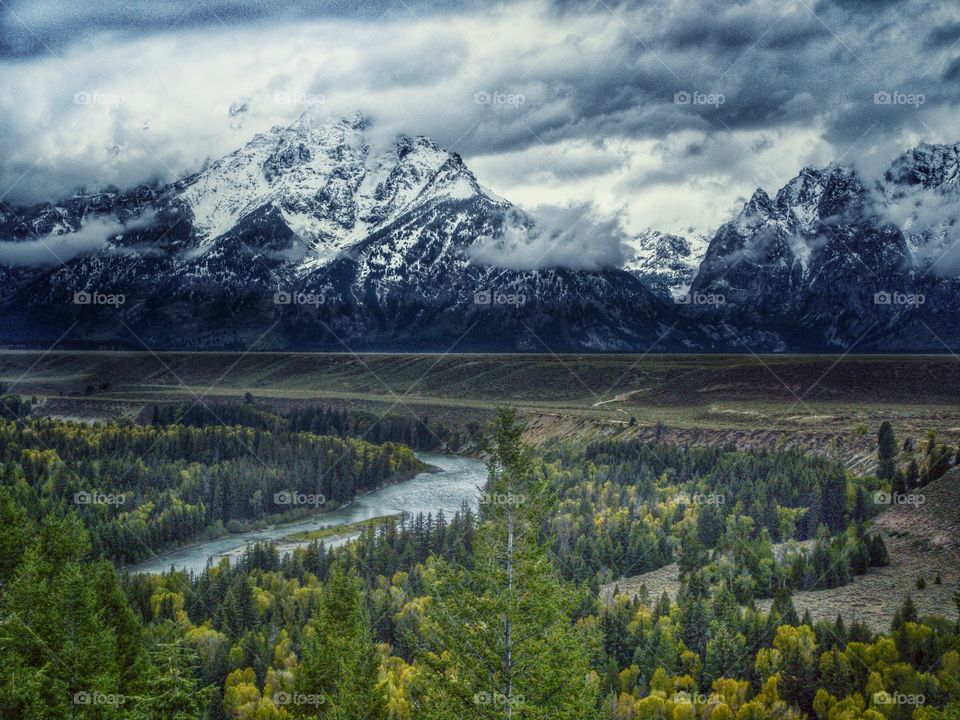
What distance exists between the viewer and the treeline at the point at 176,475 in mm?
112438

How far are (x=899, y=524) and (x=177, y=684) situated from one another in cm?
8243

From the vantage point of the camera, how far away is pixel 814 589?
74.1 meters

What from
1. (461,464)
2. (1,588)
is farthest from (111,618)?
(461,464)

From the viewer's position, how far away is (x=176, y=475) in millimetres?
143000

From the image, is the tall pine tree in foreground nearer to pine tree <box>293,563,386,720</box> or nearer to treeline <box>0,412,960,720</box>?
treeline <box>0,412,960,720</box>

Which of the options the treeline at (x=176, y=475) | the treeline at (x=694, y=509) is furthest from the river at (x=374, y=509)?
the treeline at (x=694, y=509)

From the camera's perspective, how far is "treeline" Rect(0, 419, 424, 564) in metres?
112

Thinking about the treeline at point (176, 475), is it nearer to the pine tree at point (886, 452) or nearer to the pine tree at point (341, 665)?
the pine tree at point (341, 665)

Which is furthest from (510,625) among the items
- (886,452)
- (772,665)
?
(886,452)

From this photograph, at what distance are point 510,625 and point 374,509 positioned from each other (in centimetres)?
10970

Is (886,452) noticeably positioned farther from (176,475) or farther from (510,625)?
(510,625)

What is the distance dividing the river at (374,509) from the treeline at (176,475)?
2.72 metres

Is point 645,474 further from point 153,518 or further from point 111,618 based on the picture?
point 111,618

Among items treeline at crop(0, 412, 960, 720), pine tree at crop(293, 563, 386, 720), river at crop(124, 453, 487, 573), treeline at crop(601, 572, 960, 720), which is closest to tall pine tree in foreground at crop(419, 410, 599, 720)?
treeline at crop(0, 412, 960, 720)
